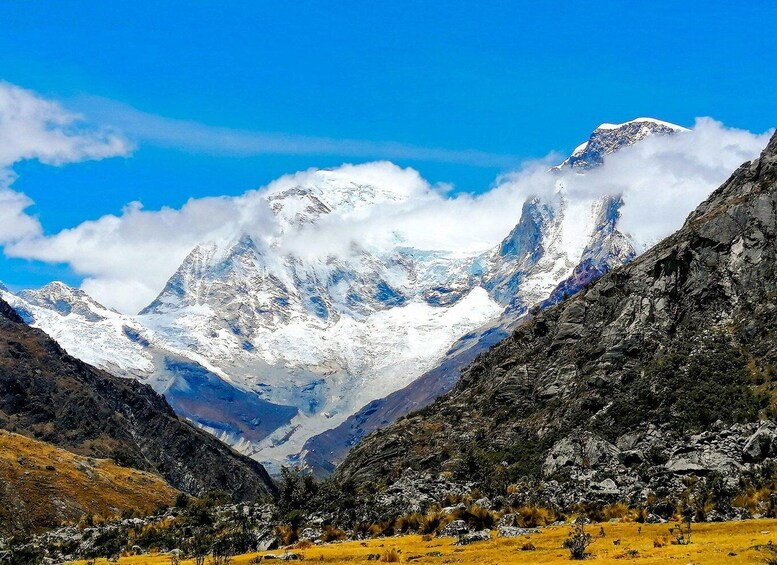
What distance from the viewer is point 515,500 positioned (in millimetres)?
86375

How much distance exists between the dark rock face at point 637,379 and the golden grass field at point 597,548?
2314cm

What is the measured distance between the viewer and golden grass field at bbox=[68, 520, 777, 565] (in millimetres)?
50062

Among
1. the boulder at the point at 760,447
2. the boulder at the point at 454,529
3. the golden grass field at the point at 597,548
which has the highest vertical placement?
the boulder at the point at 760,447

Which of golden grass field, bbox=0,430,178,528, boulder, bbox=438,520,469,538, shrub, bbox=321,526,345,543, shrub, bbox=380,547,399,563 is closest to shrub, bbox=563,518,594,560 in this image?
shrub, bbox=380,547,399,563

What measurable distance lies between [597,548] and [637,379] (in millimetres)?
82378

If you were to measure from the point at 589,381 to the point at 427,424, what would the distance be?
39.2 m

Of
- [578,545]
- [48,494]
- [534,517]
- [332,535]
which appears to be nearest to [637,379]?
[534,517]

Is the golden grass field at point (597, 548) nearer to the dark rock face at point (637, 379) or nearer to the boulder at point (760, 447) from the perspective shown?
the dark rock face at point (637, 379)

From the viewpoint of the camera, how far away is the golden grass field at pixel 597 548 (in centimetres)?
5006

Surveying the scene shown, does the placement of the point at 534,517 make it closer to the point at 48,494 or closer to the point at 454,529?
the point at 454,529

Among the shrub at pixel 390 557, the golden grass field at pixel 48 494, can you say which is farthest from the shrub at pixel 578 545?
the golden grass field at pixel 48 494

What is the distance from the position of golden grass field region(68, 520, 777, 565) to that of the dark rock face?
23.1 meters

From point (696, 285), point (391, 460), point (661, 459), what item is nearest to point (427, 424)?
point (391, 460)

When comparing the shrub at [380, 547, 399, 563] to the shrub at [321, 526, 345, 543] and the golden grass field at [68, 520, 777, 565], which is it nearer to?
the golden grass field at [68, 520, 777, 565]
